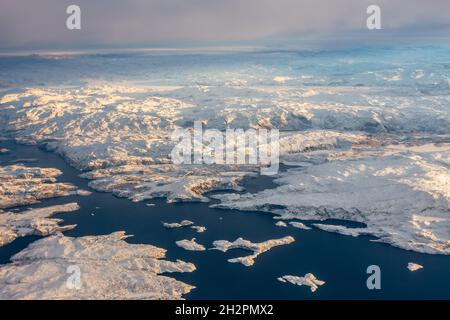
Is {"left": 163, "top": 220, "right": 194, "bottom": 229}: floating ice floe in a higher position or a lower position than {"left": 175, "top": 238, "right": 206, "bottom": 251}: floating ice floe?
higher

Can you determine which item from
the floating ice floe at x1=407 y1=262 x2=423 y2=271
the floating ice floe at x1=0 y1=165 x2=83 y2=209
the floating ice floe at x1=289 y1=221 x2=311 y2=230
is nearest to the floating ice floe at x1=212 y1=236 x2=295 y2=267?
the floating ice floe at x1=289 y1=221 x2=311 y2=230

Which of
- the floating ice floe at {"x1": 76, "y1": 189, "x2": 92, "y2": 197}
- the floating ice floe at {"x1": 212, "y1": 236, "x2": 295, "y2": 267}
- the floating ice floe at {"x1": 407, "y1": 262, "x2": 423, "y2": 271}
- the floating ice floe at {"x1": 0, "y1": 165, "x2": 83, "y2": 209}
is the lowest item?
the floating ice floe at {"x1": 407, "y1": 262, "x2": 423, "y2": 271}

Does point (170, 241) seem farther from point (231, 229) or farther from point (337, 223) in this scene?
point (337, 223)

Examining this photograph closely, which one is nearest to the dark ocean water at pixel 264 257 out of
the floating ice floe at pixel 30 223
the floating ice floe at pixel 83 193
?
the floating ice floe at pixel 30 223

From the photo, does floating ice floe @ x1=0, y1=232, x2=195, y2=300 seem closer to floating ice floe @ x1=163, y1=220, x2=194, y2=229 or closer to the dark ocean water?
the dark ocean water

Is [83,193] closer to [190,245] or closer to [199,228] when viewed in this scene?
[199,228]
